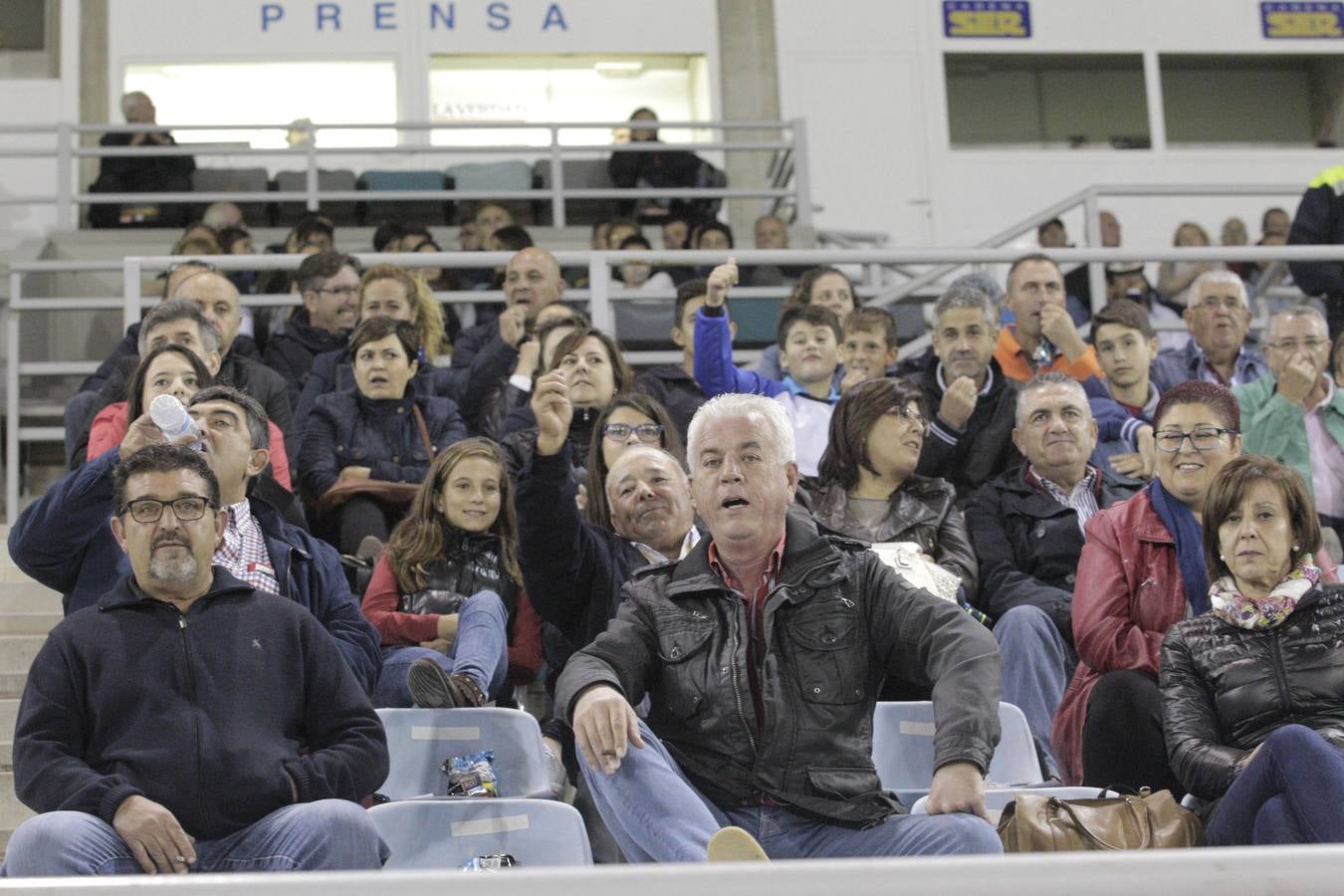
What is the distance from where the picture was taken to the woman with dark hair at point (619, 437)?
4.58m

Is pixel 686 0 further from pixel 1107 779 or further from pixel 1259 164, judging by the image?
pixel 1107 779

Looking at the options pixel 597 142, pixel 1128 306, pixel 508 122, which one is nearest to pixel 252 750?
pixel 1128 306

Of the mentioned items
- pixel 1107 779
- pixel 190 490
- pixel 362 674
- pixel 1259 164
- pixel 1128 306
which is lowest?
pixel 1107 779

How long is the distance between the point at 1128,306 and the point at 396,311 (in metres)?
2.43

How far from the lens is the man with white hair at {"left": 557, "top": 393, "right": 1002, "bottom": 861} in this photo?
2924 mm

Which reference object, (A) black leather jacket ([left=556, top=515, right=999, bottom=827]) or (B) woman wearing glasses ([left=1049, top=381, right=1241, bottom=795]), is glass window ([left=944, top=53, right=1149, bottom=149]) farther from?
(A) black leather jacket ([left=556, top=515, right=999, bottom=827])

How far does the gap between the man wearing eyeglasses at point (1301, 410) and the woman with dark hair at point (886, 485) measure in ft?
4.03

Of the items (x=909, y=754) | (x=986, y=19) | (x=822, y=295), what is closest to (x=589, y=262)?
(x=822, y=295)

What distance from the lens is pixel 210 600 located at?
3.34 m

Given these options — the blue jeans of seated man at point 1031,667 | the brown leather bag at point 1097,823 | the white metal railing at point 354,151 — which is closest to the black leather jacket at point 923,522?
the blue jeans of seated man at point 1031,667

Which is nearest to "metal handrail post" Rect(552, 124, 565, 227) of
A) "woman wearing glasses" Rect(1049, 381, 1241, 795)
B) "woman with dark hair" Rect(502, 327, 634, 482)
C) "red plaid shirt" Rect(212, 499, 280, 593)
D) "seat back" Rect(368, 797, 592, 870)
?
"woman with dark hair" Rect(502, 327, 634, 482)

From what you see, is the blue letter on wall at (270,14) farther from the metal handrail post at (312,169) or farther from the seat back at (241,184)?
the metal handrail post at (312,169)

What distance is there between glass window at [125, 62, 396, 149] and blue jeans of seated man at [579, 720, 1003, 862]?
875cm

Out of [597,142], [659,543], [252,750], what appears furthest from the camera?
[597,142]
